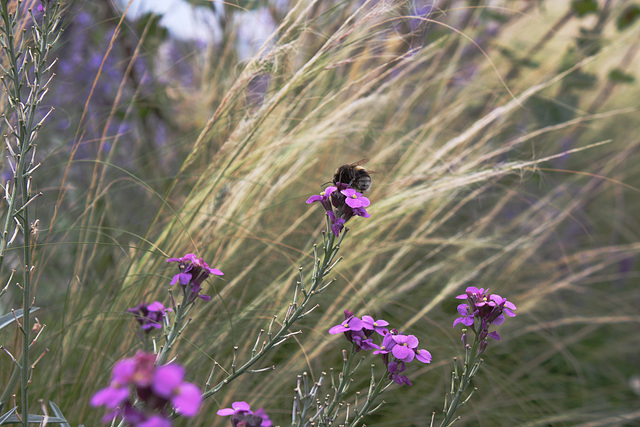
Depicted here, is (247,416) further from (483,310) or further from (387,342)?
(483,310)

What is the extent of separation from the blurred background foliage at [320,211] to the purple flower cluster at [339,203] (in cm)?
32

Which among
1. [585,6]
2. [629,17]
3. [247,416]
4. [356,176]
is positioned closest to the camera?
[247,416]

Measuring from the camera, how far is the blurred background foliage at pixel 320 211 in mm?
1375

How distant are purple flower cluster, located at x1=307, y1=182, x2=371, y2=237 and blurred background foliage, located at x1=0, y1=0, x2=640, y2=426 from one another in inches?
12.7

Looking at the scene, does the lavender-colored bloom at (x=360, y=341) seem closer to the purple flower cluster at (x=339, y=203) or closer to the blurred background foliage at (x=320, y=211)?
the purple flower cluster at (x=339, y=203)

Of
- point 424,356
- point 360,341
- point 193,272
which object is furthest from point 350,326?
point 193,272

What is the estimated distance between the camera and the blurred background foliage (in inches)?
54.1

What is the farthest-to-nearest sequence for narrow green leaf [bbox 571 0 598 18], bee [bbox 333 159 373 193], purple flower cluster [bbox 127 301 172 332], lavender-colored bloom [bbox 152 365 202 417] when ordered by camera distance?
narrow green leaf [bbox 571 0 598 18]
bee [bbox 333 159 373 193]
purple flower cluster [bbox 127 301 172 332]
lavender-colored bloom [bbox 152 365 202 417]

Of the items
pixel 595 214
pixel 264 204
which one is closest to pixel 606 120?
pixel 595 214

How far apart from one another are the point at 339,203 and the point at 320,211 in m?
1.17

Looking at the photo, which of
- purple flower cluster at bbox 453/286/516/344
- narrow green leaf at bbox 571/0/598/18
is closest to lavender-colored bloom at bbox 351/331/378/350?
purple flower cluster at bbox 453/286/516/344

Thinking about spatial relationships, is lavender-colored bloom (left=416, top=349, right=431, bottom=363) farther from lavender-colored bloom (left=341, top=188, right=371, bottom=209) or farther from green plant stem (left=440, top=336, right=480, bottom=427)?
lavender-colored bloom (left=341, top=188, right=371, bottom=209)

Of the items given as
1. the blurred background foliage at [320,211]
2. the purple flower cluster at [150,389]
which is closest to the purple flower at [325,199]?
the blurred background foliage at [320,211]

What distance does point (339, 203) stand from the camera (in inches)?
35.4
